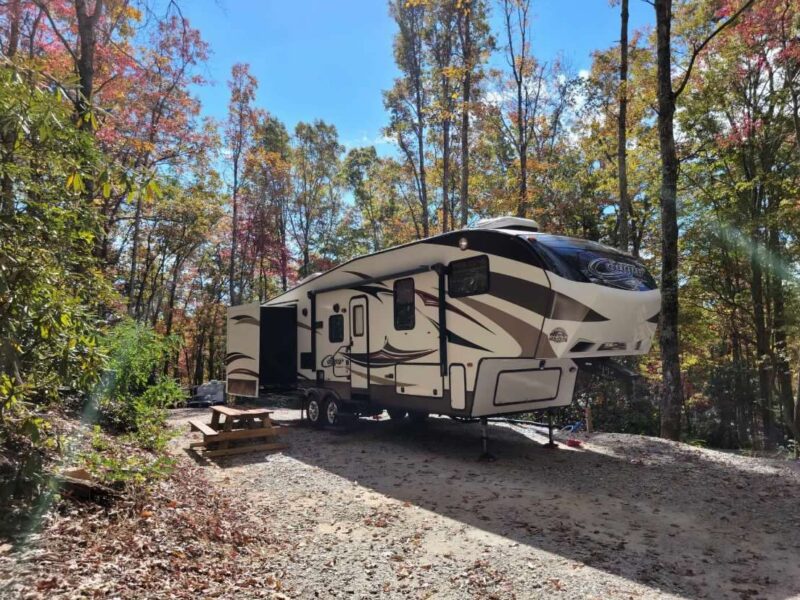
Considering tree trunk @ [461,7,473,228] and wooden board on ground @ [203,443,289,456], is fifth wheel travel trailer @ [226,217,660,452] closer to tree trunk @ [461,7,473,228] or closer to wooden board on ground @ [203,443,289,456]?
wooden board on ground @ [203,443,289,456]

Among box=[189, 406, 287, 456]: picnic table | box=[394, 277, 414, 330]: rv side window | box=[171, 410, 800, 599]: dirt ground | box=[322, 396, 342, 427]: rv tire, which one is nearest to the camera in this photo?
box=[171, 410, 800, 599]: dirt ground

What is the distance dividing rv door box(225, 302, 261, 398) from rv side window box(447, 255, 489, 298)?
5.73 m

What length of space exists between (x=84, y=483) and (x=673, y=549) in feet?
16.0

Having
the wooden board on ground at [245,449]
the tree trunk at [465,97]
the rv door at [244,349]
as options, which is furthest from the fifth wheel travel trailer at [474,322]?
the tree trunk at [465,97]

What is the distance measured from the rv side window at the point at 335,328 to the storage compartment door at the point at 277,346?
157 cm

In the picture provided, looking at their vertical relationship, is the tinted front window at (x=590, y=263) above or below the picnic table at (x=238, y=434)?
above

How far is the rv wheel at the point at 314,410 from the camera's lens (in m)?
10.7

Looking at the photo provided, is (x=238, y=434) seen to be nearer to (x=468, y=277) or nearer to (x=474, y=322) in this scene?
(x=474, y=322)

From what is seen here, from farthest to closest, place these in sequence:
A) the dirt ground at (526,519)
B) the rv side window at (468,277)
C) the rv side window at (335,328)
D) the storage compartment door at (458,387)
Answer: the rv side window at (335,328)
the storage compartment door at (458,387)
the rv side window at (468,277)
the dirt ground at (526,519)

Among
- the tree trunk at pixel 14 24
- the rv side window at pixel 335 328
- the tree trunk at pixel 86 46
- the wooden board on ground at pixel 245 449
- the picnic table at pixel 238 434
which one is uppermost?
the tree trunk at pixel 14 24

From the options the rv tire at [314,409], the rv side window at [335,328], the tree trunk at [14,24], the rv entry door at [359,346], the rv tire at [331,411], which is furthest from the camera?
the tree trunk at [14,24]

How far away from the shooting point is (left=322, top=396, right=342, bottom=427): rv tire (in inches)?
411

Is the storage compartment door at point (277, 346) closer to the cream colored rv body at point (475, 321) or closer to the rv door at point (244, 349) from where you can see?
the rv door at point (244, 349)

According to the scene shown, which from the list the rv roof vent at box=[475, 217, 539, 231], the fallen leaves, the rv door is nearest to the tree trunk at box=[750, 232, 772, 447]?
the rv roof vent at box=[475, 217, 539, 231]
